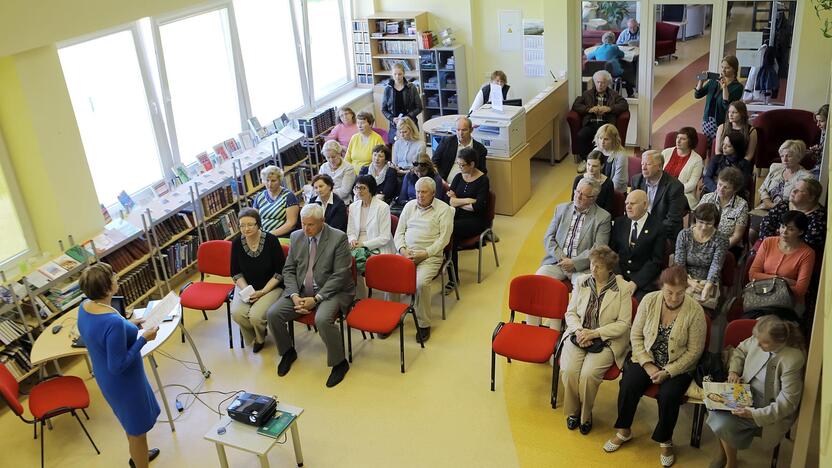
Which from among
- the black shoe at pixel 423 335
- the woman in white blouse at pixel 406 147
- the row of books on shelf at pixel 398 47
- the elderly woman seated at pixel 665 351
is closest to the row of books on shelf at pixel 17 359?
the black shoe at pixel 423 335

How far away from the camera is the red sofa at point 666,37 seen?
12552mm

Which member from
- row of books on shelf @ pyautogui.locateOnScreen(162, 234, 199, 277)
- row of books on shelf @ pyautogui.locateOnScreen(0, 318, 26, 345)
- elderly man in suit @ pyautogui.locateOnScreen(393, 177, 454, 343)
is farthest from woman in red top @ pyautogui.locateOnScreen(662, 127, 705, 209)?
row of books on shelf @ pyautogui.locateOnScreen(0, 318, 26, 345)

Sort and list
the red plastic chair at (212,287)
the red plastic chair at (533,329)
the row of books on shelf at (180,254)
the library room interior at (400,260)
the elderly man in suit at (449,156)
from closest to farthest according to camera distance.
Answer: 1. the library room interior at (400,260)
2. the red plastic chair at (533,329)
3. the red plastic chair at (212,287)
4. the row of books on shelf at (180,254)
5. the elderly man in suit at (449,156)

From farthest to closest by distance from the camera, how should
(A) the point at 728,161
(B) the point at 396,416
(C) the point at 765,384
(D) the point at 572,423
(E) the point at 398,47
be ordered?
1. (E) the point at 398,47
2. (A) the point at 728,161
3. (B) the point at 396,416
4. (D) the point at 572,423
5. (C) the point at 765,384

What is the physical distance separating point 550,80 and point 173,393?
7.39m

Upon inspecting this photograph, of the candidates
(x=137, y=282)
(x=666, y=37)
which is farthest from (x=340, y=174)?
(x=666, y=37)

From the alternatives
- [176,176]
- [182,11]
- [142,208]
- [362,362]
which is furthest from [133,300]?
[182,11]

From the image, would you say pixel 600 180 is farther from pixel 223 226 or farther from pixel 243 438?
pixel 223 226

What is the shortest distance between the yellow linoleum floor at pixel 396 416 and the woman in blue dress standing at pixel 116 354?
0.64m

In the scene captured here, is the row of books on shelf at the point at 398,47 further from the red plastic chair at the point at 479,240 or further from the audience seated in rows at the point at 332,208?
the audience seated in rows at the point at 332,208

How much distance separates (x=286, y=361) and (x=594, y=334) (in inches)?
110

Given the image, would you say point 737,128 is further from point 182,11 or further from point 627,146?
point 182,11

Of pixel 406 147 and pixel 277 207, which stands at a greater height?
pixel 406 147

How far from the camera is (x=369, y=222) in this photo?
7.34m
